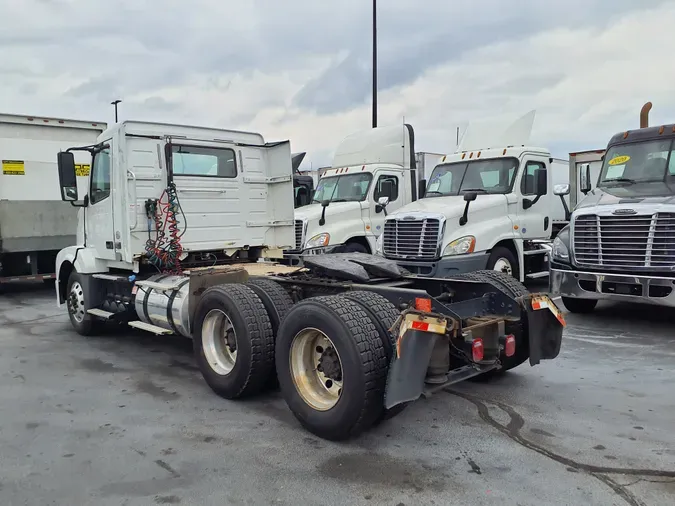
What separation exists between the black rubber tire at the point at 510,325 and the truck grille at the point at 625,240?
2.91m

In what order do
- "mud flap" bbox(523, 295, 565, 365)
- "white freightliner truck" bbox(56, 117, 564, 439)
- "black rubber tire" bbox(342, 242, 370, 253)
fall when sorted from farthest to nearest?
"black rubber tire" bbox(342, 242, 370, 253), "mud flap" bbox(523, 295, 565, 365), "white freightliner truck" bbox(56, 117, 564, 439)

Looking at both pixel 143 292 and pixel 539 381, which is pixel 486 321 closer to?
pixel 539 381

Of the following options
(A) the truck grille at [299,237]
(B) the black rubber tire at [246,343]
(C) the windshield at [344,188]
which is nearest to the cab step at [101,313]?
(B) the black rubber tire at [246,343]

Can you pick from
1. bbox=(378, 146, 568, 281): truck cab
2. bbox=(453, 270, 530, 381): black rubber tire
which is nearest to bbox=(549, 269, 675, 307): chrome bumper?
bbox=(378, 146, 568, 281): truck cab

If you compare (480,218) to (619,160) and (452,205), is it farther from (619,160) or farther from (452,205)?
(619,160)

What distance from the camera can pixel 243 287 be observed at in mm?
5285

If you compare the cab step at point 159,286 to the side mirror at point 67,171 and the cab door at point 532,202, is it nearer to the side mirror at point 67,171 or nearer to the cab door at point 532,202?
the side mirror at point 67,171

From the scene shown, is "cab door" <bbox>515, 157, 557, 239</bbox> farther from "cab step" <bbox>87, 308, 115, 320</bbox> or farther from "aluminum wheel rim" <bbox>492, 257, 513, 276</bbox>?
"cab step" <bbox>87, 308, 115, 320</bbox>

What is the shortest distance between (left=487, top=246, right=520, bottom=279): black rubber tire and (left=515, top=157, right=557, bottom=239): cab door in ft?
1.54

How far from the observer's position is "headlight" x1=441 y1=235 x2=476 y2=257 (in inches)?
379

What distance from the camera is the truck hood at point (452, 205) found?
976cm

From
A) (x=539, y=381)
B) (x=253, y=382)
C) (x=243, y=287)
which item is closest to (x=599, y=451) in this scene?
(x=539, y=381)

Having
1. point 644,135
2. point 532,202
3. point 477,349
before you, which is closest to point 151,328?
point 477,349

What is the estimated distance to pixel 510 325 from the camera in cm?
473
